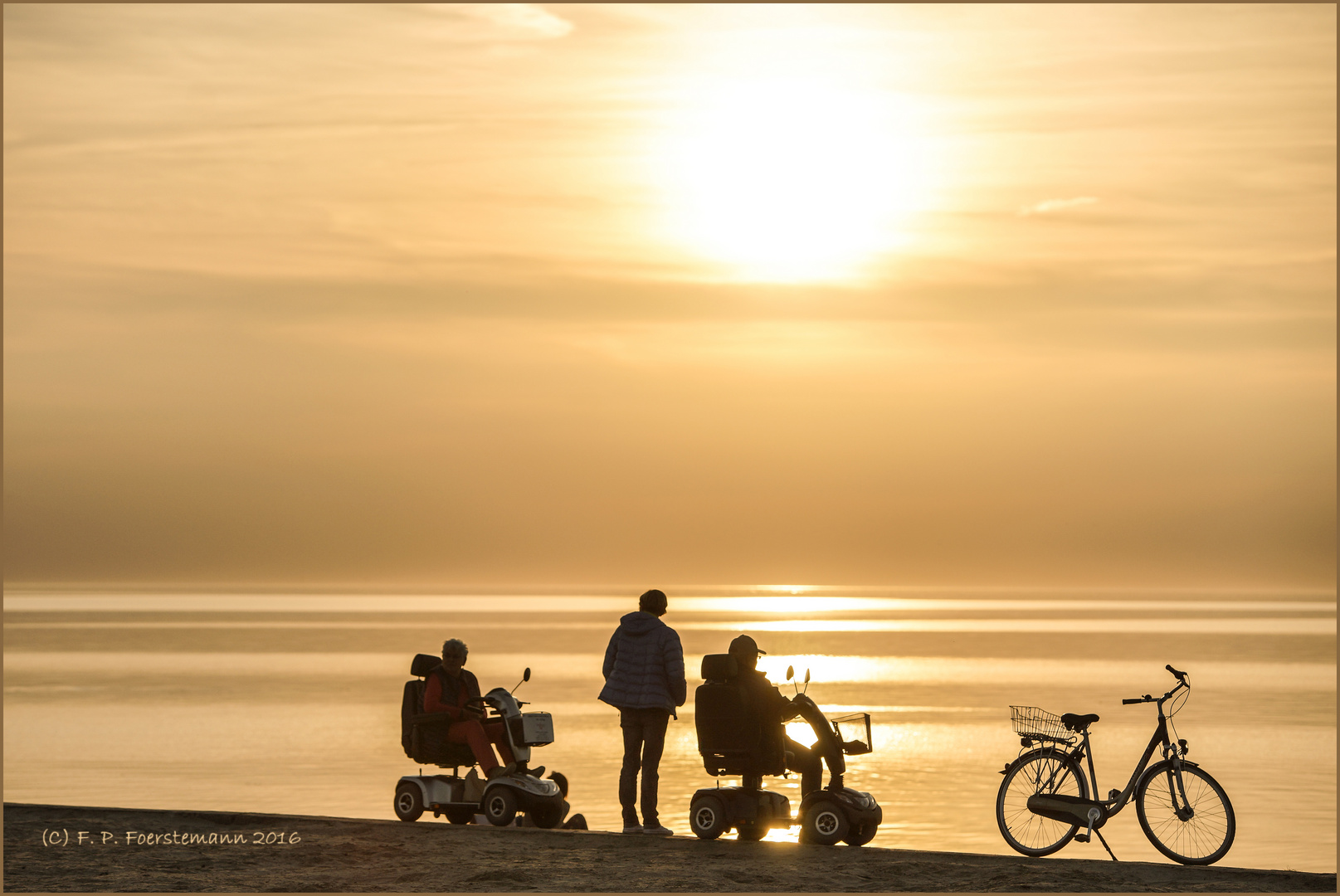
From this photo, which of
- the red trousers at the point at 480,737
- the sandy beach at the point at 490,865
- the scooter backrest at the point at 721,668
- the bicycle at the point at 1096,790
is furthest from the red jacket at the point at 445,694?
the bicycle at the point at 1096,790

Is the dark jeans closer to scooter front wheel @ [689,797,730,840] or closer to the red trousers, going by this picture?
scooter front wheel @ [689,797,730,840]

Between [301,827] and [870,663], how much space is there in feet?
224

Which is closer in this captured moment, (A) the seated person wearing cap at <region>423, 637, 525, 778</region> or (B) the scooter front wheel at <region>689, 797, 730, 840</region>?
(B) the scooter front wheel at <region>689, 797, 730, 840</region>

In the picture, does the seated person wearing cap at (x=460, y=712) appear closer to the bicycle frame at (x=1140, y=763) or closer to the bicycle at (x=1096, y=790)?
the bicycle at (x=1096, y=790)

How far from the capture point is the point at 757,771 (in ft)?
41.3

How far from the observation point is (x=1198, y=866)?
11.3m

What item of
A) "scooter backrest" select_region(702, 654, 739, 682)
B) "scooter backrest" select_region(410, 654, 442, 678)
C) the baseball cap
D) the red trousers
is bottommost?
the red trousers

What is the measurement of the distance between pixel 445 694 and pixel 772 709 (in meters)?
3.10

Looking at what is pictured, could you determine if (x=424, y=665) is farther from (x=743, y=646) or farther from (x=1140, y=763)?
(x=1140, y=763)

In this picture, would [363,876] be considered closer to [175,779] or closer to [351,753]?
[175,779]

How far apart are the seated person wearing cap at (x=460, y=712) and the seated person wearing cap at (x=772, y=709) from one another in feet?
7.79

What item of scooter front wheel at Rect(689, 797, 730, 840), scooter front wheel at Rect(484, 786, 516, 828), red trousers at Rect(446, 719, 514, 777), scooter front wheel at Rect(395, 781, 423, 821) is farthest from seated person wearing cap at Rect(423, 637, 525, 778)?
scooter front wheel at Rect(689, 797, 730, 840)

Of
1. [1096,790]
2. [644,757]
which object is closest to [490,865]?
[644,757]

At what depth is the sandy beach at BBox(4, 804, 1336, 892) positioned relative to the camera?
10336 mm
